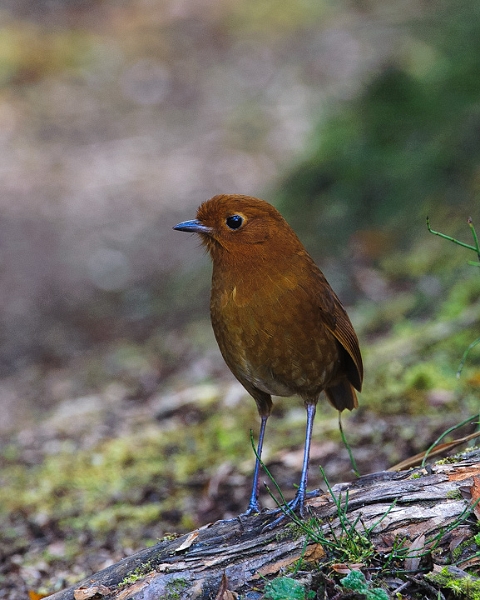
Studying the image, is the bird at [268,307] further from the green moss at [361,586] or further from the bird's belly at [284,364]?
the green moss at [361,586]

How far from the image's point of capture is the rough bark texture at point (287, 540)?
106 inches

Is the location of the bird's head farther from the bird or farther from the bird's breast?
the bird's breast

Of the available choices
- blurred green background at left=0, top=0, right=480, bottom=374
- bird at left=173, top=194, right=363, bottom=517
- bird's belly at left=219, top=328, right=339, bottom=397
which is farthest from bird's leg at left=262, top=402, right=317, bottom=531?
blurred green background at left=0, top=0, right=480, bottom=374

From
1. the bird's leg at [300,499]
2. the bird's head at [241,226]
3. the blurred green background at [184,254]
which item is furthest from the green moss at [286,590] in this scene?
the blurred green background at [184,254]

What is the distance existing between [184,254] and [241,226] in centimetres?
679

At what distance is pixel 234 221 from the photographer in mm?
3459

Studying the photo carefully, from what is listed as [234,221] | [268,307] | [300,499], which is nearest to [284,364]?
[268,307]

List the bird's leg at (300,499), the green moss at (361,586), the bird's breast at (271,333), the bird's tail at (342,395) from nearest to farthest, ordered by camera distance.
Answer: the green moss at (361,586)
the bird's leg at (300,499)
the bird's breast at (271,333)
the bird's tail at (342,395)

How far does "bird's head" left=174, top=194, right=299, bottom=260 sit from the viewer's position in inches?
135

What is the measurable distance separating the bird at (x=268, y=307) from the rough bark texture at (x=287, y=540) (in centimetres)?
29

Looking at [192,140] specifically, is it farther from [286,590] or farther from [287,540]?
[286,590]

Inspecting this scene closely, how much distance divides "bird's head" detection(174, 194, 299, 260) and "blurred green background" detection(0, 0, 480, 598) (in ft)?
5.51

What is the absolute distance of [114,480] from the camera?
5.02 meters

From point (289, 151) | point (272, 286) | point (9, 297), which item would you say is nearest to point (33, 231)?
point (9, 297)
